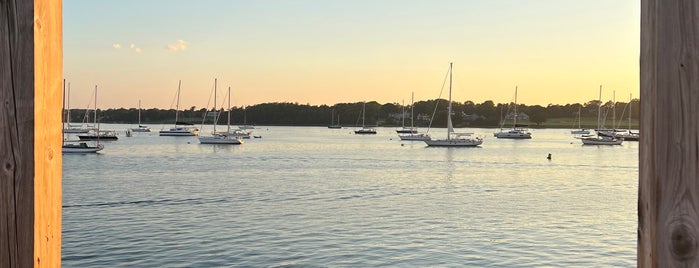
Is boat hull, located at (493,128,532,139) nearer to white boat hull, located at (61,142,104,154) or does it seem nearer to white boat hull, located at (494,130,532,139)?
white boat hull, located at (494,130,532,139)

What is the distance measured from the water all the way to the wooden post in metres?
13.8

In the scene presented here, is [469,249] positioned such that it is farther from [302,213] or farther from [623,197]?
[623,197]

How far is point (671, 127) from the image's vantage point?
1756mm

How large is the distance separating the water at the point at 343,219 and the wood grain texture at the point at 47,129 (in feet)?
44.0

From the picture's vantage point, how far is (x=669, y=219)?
1803mm

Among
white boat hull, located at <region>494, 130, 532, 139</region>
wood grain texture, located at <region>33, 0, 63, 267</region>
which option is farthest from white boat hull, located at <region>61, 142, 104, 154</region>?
white boat hull, located at <region>494, 130, 532, 139</region>

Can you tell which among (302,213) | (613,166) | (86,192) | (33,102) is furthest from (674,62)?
(613,166)

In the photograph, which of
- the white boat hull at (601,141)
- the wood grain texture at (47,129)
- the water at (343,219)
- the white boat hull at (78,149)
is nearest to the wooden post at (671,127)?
the wood grain texture at (47,129)

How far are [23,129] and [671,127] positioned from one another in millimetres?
1690

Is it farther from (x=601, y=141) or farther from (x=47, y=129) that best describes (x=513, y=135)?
(x=47, y=129)

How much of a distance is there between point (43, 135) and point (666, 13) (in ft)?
5.52

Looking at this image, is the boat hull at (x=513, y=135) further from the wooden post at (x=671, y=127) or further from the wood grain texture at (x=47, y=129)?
the wood grain texture at (x=47, y=129)

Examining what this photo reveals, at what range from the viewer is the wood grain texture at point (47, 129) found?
1.92m

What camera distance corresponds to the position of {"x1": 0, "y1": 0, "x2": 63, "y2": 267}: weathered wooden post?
188cm
